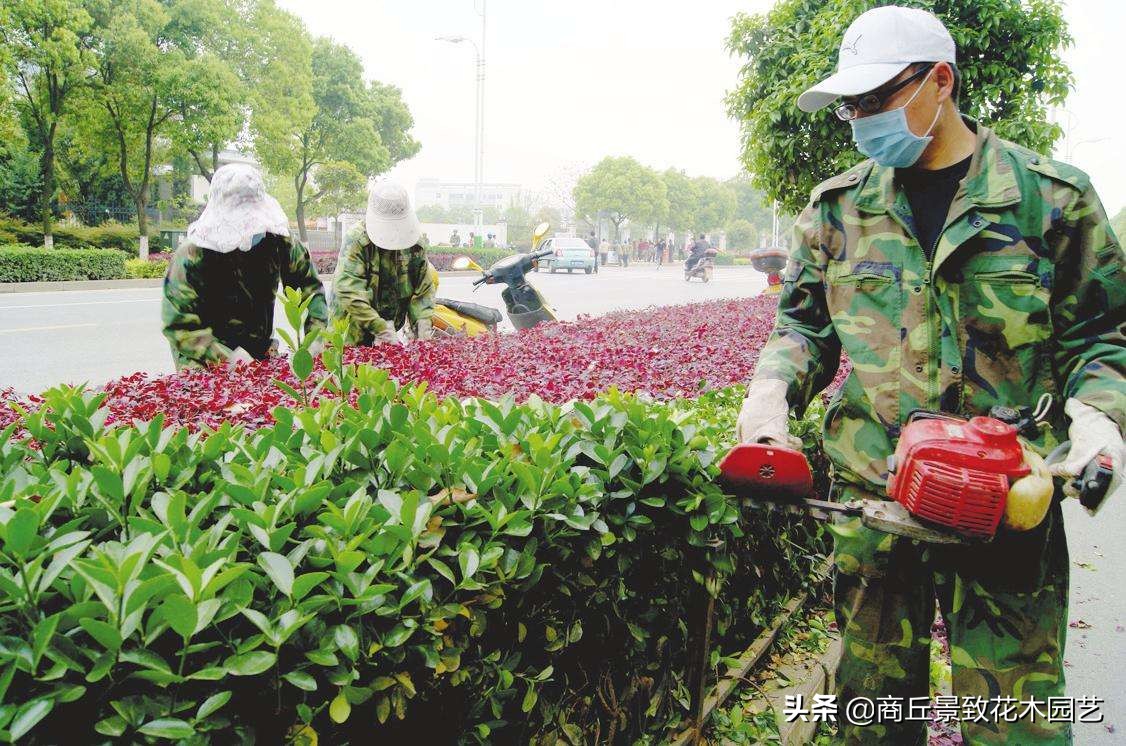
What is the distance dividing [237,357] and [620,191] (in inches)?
2081

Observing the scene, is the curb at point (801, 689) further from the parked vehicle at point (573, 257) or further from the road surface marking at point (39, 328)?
the parked vehicle at point (573, 257)

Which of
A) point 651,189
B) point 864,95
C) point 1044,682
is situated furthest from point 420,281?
point 651,189

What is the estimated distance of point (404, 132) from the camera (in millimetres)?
39000

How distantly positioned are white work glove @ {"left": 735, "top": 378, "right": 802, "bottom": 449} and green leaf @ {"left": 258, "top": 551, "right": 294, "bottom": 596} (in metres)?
1.02

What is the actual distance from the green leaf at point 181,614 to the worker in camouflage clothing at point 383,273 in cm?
368

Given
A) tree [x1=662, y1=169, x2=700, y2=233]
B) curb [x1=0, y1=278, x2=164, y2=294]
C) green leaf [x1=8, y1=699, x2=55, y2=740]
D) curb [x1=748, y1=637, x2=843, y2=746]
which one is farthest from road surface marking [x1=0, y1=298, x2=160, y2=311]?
tree [x1=662, y1=169, x2=700, y2=233]

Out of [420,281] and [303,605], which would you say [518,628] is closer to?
[303,605]

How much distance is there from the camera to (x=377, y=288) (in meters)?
5.05

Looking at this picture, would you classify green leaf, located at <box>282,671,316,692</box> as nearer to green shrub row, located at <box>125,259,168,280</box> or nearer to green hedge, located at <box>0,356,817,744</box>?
green hedge, located at <box>0,356,817,744</box>

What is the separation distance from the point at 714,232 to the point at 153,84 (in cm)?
6007

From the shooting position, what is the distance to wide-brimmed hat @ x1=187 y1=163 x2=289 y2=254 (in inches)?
147

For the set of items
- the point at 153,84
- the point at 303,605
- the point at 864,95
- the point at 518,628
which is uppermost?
the point at 153,84

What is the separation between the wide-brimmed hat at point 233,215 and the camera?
3732 millimetres

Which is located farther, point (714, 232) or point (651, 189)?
point (714, 232)
